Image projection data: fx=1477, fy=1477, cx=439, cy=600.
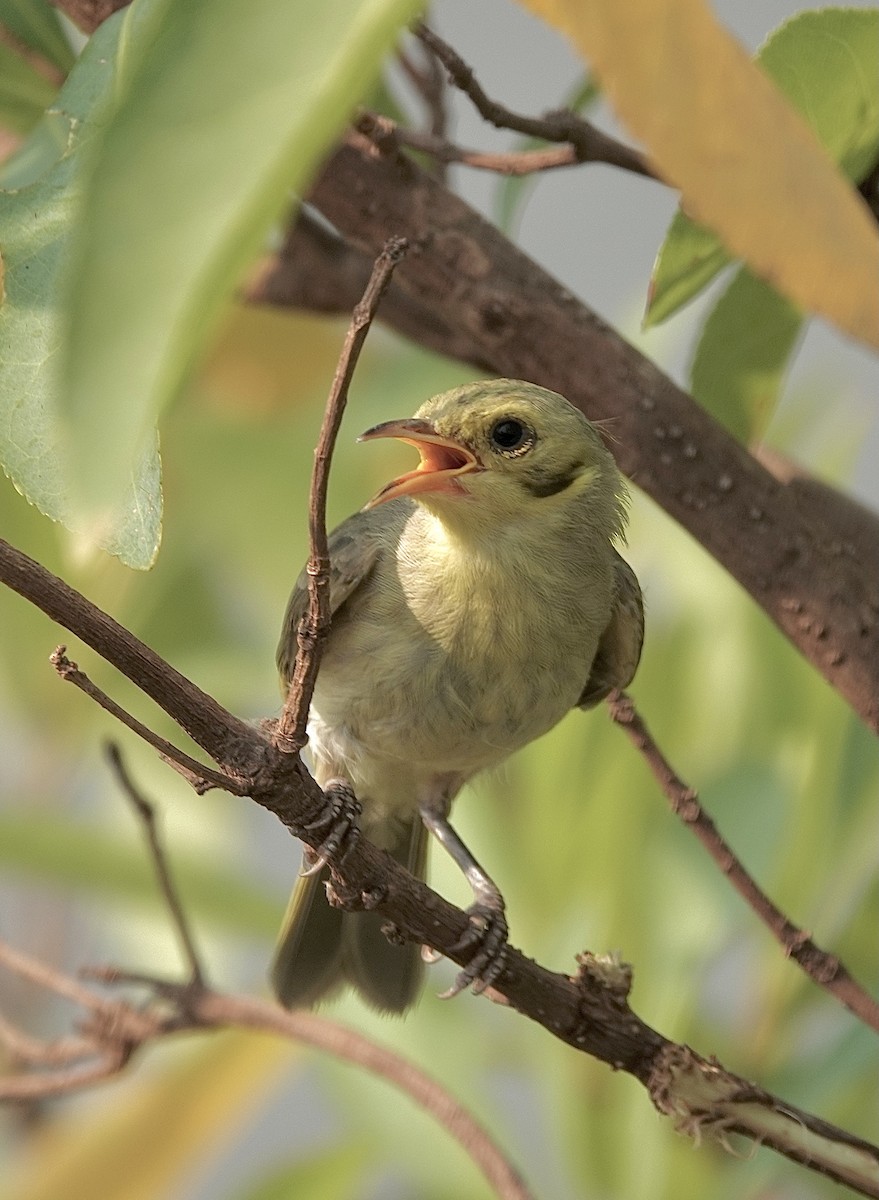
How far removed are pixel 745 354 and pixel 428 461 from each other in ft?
1.20

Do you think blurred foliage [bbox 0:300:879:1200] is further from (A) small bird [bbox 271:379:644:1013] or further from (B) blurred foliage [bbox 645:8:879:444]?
(B) blurred foliage [bbox 645:8:879:444]

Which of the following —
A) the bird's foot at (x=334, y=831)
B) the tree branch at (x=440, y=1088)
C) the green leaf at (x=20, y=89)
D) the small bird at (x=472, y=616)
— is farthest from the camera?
the small bird at (x=472, y=616)

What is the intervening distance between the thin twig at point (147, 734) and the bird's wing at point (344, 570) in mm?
774

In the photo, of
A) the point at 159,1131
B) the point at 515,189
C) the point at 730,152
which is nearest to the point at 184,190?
the point at 730,152

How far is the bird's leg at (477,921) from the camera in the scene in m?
1.37

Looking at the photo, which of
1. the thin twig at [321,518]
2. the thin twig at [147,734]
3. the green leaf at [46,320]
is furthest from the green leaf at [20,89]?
the thin twig at [147,734]

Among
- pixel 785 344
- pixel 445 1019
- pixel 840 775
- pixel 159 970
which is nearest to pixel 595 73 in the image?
pixel 785 344

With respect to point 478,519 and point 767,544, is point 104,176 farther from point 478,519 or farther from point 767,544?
point 478,519

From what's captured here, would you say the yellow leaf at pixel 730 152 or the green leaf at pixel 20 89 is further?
the green leaf at pixel 20 89

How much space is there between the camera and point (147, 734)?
96 cm

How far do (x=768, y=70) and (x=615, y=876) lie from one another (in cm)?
124

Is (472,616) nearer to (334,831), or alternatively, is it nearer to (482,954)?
(482,954)

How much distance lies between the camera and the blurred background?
80.6 inches

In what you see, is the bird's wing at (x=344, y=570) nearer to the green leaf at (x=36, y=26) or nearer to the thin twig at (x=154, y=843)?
the thin twig at (x=154, y=843)
